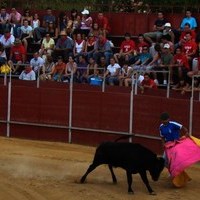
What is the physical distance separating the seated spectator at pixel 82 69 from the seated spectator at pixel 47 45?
173 cm

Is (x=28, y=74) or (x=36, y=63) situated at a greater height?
(x=36, y=63)

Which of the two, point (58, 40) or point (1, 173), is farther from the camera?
point (58, 40)

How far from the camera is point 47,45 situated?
67.7 feet

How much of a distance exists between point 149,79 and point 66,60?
386cm

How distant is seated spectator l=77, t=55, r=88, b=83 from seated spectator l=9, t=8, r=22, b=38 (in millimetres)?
3712

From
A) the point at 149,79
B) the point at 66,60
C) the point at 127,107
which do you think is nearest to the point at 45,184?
the point at 127,107

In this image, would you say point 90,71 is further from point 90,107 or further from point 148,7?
point 148,7

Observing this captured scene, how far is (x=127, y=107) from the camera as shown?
15891 mm

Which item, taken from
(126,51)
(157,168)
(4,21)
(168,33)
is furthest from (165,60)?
(4,21)

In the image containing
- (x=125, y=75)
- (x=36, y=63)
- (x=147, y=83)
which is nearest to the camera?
(x=147, y=83)

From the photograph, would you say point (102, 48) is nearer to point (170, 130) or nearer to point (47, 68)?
point (47, 68)

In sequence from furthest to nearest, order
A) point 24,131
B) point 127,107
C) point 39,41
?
1. point 39,41
2. point 24,131
3. point 127,107

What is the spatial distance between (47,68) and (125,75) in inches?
112

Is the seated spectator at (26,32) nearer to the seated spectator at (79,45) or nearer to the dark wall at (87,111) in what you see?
the seated spectator at (79,45)
